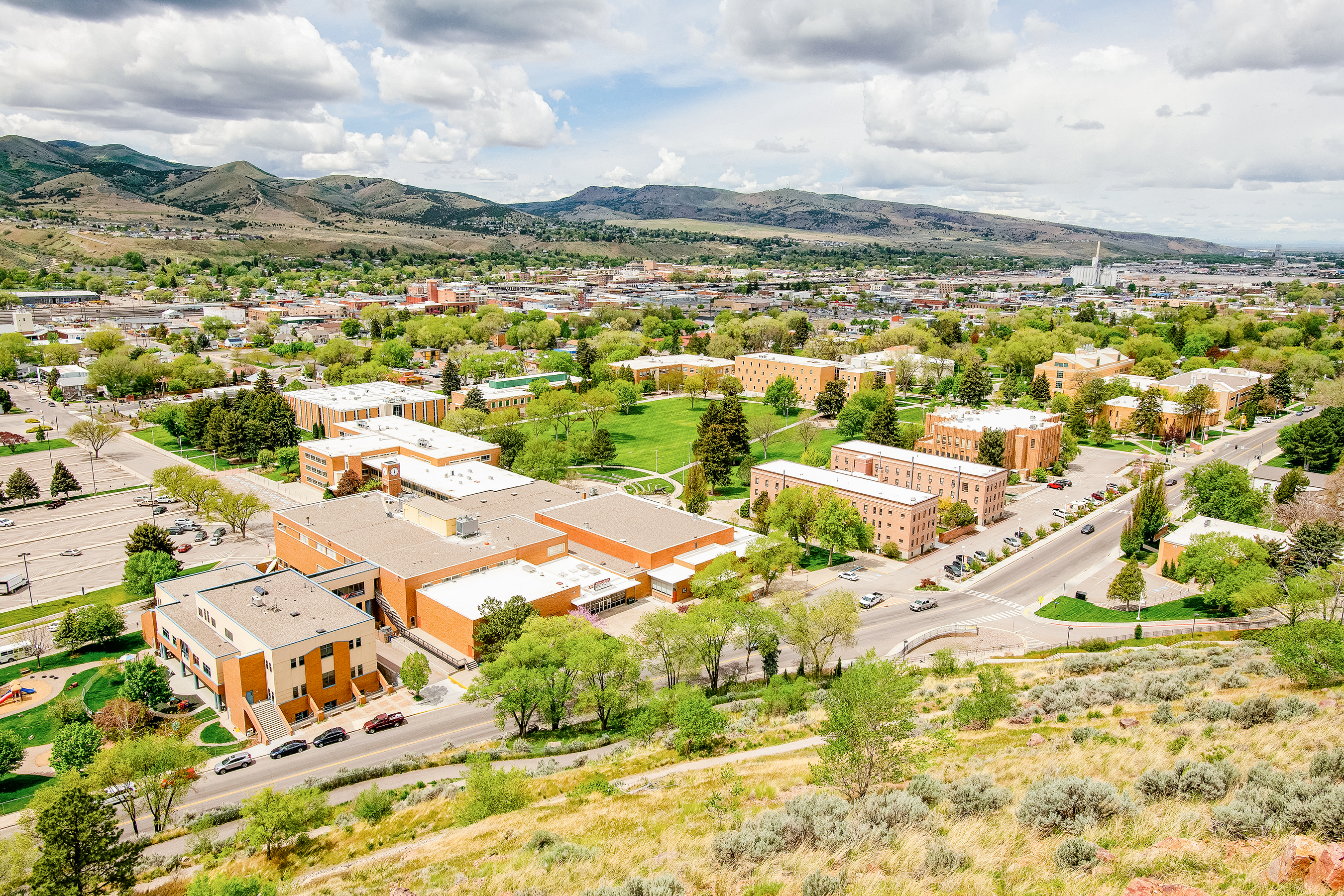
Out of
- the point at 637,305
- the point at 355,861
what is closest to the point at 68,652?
the point at 355,861

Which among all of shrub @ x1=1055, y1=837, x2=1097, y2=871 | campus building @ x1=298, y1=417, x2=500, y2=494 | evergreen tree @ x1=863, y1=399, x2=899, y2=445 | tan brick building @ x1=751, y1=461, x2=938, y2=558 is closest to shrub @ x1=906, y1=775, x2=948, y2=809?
shrub @ x1=1055, y1=837, x2=1097, y2=871

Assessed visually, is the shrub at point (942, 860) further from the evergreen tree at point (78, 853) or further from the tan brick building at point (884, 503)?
the tan brick building at point (884, 503)

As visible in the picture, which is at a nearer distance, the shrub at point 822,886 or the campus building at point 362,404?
the shrub at point 822,886

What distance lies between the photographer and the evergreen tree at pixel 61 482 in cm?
6375

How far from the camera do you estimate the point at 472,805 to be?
24781mm

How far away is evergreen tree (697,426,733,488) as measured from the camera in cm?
6844

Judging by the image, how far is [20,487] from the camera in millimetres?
61812

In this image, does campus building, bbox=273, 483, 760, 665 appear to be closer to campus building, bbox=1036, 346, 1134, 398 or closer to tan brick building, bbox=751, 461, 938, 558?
tan brick building, bbox=751, 461, 938, 558

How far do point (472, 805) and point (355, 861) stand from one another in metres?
3.65

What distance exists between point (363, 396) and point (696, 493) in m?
50.4

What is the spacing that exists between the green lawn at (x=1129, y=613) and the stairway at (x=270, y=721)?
41.3m

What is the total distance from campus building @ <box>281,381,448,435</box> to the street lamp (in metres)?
30.7

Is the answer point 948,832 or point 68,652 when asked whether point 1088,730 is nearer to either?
point 948,832

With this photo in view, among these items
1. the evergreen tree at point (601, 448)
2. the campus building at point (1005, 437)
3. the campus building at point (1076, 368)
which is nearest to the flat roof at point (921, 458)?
the campus building at point (1005, 437)
